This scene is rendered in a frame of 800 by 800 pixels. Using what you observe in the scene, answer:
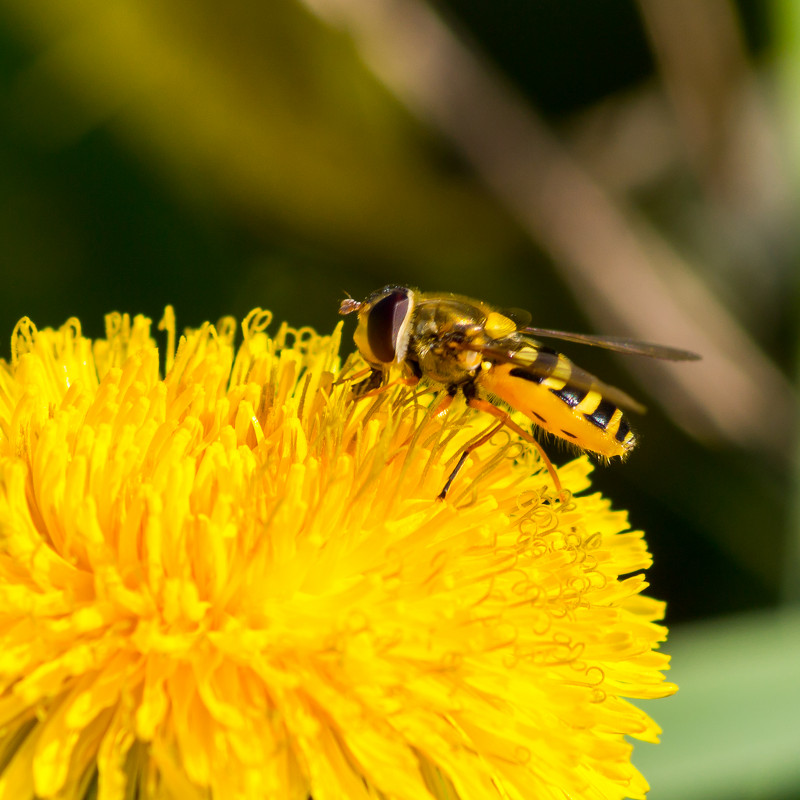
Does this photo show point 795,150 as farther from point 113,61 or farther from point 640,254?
point 113,61

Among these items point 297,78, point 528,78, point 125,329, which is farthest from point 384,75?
point 125,329

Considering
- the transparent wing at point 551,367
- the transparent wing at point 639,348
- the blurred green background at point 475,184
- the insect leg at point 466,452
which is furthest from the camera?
the blurred green background at point 475,184

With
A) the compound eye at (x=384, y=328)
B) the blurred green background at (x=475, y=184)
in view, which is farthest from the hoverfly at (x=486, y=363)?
the blurred green background at (x=475, y=184)

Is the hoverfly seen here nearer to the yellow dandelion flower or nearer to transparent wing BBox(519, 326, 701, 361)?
transparent wing BBox(519, 326, 701, 361)

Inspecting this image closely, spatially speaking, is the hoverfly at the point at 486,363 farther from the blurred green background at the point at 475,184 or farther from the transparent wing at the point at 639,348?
the blurred green background at the point at 475,184

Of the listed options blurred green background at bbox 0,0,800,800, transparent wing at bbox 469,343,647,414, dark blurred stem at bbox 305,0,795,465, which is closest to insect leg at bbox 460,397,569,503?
transparent wing at bbox 469,343,647,414

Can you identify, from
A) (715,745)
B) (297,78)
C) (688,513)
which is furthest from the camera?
(297,78)
